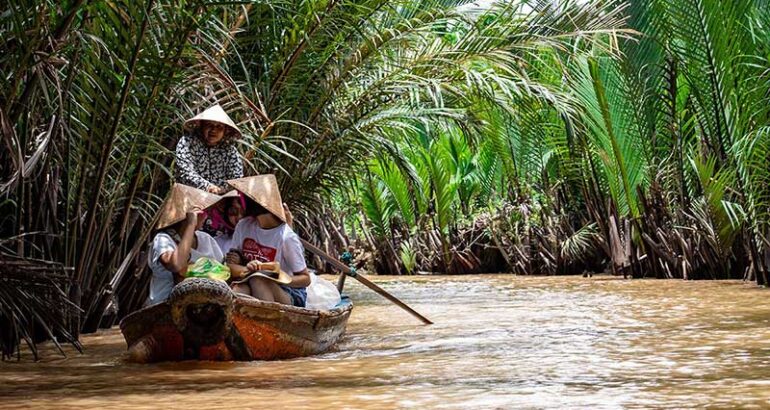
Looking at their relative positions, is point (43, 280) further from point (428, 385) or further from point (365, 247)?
point (365, 247)

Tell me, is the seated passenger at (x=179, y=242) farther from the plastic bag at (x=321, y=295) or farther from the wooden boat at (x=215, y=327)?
the plastic bag at (x=321, y=295)

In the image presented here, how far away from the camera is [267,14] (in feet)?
28.0

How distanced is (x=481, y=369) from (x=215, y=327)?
1331mm

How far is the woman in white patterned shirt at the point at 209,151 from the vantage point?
6.43 meters

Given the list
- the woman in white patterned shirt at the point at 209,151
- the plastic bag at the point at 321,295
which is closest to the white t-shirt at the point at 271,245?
the woman in white patterned shirt at the point at 209,151

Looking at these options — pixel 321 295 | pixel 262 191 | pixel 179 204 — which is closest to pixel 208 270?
pixel 179 204

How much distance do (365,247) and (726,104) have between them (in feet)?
34.3

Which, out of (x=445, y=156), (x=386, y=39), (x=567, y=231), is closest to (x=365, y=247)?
(x=445, y=156)

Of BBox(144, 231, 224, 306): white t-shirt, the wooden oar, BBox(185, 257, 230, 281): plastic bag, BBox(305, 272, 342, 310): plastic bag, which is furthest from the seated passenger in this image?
the wooden oar

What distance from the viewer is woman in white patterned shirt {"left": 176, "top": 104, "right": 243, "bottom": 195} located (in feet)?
21.1

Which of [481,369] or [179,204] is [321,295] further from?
[481,369]

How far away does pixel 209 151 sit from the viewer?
21.7 ft

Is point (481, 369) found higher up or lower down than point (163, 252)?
lower down

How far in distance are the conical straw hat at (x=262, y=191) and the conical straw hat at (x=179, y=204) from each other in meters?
0.20
